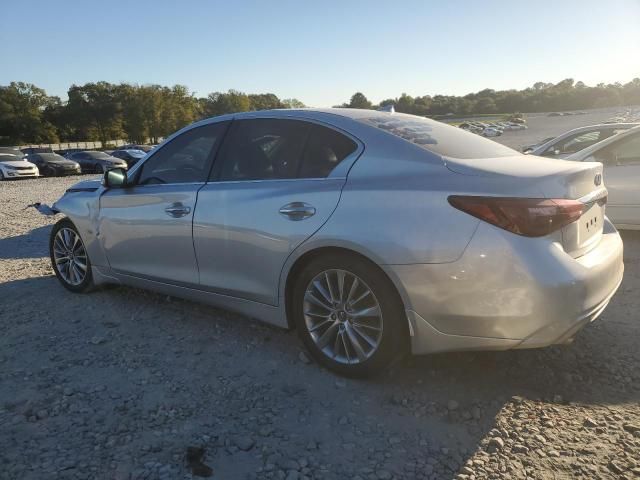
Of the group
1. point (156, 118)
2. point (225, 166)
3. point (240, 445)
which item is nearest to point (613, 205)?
point (225, 166)

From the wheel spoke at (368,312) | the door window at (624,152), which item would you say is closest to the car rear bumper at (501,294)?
the wheel spoke at (368,312)

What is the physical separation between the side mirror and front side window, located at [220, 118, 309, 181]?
1083 mm

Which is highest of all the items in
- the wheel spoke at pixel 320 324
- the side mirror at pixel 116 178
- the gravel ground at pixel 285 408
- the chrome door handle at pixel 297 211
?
the side mirror at pixel 116 178

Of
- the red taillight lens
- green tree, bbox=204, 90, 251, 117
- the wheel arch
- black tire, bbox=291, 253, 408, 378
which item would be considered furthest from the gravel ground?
green tree, bbox=204, 90, 251, 117

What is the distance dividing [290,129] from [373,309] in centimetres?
136

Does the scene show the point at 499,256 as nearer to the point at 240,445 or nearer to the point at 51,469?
the point at 240,445

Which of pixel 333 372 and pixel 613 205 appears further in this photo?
pixel 613 205

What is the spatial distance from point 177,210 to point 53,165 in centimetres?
2756

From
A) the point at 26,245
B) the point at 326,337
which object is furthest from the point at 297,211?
the point at 26,245

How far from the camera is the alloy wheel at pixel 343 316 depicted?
297 centimetres

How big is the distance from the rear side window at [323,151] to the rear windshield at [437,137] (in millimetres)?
222

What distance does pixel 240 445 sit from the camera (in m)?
2.50

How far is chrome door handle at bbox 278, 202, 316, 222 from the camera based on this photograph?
10.1 ft

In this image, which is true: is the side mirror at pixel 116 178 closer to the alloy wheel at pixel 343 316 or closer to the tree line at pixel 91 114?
the alloy wheel at pixel 343 316
